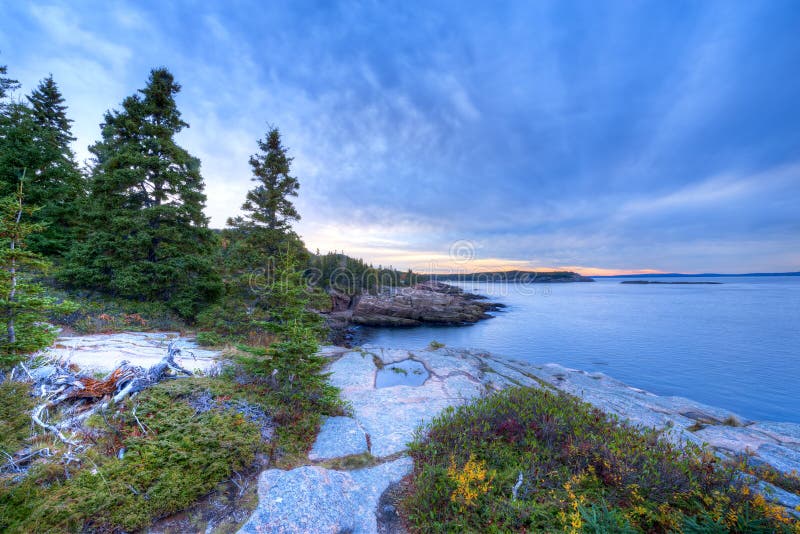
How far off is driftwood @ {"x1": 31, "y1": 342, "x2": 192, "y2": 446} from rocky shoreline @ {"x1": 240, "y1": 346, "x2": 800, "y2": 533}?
10.5ft

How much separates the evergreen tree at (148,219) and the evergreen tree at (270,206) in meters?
2.91

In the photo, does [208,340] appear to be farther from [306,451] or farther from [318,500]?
[318,500]

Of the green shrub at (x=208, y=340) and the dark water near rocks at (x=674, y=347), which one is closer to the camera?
the green shrub at (x=208, y=340)

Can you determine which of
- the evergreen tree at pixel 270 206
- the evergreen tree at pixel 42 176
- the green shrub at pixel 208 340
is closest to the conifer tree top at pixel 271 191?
the evergreen tree at pixel 270 206

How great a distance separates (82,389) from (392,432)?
5648 mm

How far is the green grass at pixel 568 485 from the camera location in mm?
2934

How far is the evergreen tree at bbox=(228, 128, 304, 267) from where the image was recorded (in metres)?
13.8


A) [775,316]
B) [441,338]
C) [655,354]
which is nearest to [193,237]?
[441,338]

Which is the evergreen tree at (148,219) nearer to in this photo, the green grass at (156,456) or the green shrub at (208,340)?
the green shrub at (208,340)

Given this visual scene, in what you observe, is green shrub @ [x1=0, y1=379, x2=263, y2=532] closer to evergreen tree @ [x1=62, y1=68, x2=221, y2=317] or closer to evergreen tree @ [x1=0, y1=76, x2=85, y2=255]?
evergreen tree @ [x1=62, y1=68, x2=221, y2=317]

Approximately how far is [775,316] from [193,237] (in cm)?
6334

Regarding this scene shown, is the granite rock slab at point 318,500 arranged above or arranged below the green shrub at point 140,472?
below

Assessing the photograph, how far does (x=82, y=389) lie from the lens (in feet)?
15.6

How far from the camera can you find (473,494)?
3.27 meters
